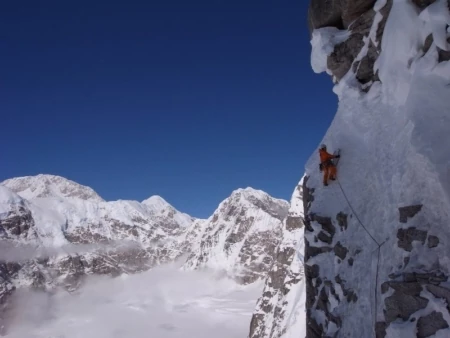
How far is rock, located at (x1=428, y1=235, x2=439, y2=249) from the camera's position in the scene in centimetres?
1208

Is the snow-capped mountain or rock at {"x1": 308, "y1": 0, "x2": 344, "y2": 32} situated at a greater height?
rock at {"x1": 308, "y1": 0, "x2": 344, "y2": 32}

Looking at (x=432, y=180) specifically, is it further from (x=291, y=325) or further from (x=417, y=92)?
(x=291, y=325)

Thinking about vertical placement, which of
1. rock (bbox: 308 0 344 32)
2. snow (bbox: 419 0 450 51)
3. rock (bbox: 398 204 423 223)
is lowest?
rock (bbox: 398 204 423 223)

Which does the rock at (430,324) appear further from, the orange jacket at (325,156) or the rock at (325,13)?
the rock at (325,13)

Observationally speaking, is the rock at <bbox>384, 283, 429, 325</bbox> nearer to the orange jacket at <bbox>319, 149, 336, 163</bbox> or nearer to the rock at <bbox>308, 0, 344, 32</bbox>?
the orange jacket at <bbox>319, 149, 336, 163</bbox>

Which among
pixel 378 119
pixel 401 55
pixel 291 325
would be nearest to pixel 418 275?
pixel 378 119

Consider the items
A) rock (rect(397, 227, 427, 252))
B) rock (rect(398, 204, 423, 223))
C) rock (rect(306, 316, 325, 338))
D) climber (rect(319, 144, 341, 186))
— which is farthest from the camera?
climber (rect(319, 144, 341, 186))

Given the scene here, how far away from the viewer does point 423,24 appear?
14.9m

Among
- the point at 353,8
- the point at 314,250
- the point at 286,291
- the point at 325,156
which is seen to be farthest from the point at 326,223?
the point at 286,291

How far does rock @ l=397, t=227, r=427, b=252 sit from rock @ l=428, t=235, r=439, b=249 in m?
0.16

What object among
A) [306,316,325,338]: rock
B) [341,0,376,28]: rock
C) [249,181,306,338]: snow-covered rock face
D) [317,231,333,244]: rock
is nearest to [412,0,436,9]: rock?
[341,0,376,28]: rock

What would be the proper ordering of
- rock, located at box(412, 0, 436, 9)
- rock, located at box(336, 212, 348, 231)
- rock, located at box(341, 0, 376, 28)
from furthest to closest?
rock, located at box(341, 0, 376, 28)
rock, located at box(336, 212, 348, 231)
rock, located at box(412, 0, 436, 9)

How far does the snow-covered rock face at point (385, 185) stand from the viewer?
12266mm

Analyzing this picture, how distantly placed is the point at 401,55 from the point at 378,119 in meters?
2.75
